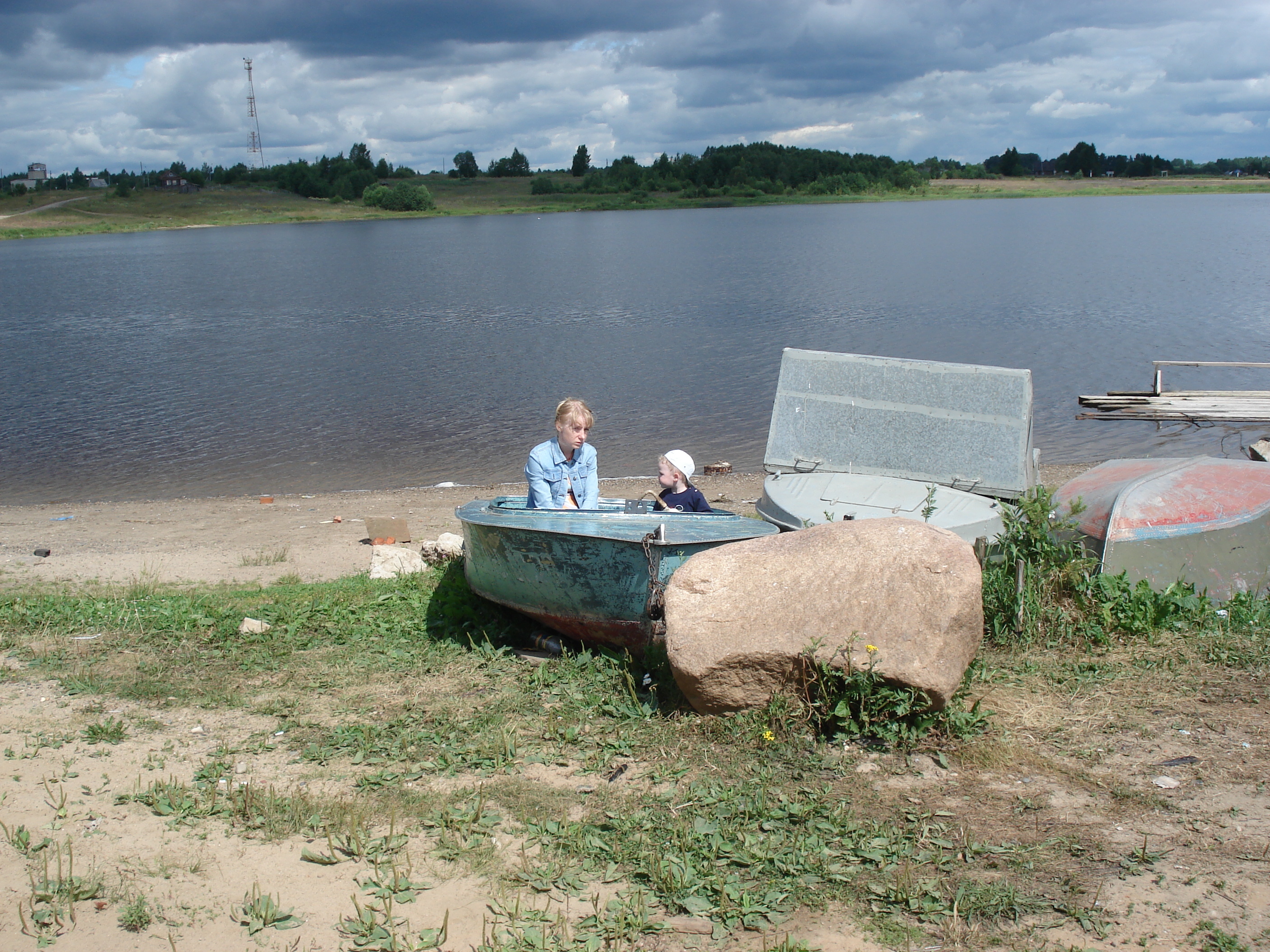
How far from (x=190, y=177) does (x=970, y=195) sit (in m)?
107

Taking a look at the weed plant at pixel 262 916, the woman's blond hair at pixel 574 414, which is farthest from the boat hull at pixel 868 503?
the weed plant at pixel 262 916

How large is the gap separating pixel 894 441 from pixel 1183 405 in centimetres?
1157

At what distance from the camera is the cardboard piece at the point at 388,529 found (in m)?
10.7

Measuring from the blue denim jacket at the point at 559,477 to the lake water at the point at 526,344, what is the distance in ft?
27.6

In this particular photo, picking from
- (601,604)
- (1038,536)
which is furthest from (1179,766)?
(601,604)

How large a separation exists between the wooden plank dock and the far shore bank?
2.24 m

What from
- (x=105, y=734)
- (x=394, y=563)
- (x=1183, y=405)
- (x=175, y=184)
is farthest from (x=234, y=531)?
(x=175, y=184)

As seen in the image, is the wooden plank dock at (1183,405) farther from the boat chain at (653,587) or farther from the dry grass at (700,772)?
the boat chain at (653,587)

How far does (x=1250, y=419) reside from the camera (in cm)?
1605

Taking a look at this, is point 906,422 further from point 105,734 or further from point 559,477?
point 105,734

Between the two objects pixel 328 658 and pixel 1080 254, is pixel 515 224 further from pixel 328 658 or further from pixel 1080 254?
pixel 328 658

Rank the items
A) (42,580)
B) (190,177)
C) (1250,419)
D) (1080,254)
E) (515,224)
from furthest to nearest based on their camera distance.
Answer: (190,177) → (515,224) → (1080,254) → (1250,419) → (42,580)

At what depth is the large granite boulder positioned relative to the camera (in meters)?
4.95

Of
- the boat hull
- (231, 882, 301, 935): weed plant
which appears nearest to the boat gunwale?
the boat hull
